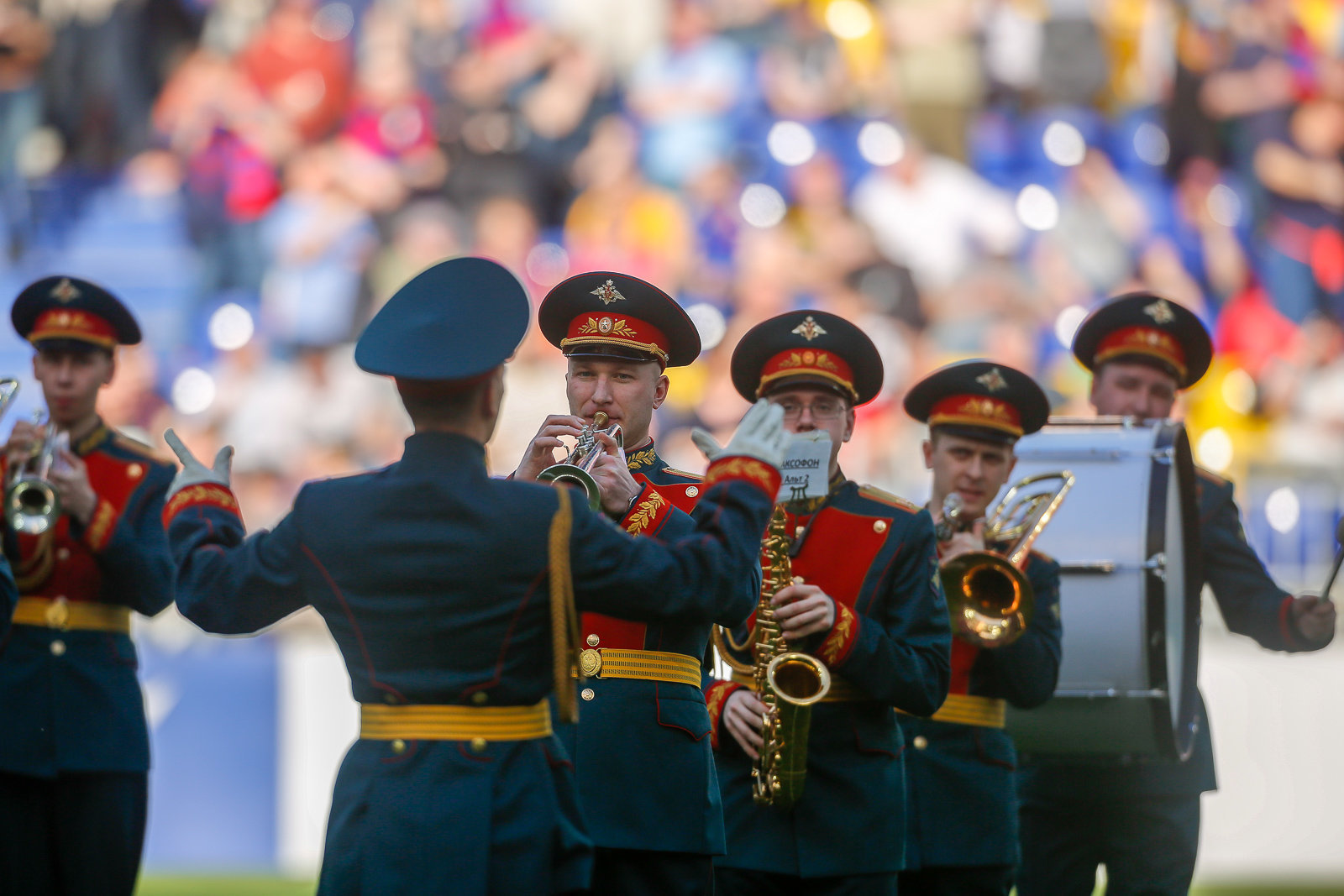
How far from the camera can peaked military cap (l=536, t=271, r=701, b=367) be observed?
15.8 ft

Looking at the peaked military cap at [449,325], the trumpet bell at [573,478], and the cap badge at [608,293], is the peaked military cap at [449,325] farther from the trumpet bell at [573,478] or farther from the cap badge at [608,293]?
the cap badge at [608,293]

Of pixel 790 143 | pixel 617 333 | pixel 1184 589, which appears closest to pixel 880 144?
pixel 790 143

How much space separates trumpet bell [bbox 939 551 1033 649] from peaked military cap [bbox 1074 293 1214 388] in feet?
5.07

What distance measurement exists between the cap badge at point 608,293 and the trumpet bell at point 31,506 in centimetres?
176

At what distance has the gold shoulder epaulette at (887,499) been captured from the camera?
502 cm

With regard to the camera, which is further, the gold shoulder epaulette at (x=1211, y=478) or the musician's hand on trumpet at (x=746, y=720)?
the gold shoulder epaulette at (x=1211, y=478)

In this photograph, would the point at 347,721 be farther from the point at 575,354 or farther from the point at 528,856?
the point at 528,856

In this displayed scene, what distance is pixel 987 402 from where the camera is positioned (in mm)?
5660

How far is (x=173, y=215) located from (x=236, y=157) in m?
0.63

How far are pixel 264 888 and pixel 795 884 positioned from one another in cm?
522

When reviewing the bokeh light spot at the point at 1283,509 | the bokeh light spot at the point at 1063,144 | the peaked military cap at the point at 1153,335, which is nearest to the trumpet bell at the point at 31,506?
the peaked military cap at the point at 1153,335

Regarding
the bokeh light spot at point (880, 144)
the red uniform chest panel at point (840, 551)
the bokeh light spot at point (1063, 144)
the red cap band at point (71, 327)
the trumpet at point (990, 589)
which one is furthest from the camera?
the bokeh light spot at point (1063, 144)

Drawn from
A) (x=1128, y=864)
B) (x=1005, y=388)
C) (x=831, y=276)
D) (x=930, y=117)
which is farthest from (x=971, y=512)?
(x=930, y=117)

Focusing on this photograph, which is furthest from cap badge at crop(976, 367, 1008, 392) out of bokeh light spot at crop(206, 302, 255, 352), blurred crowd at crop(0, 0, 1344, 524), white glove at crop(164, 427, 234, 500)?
bokeh light spot at crop(206, 302, 255, 352)
